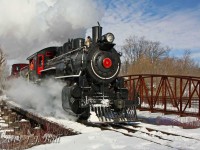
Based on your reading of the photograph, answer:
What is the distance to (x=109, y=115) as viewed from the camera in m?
11.1

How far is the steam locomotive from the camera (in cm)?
1104

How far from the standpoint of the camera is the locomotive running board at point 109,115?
35.0ft

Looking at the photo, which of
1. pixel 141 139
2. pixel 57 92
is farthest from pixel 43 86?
pixel 141 139

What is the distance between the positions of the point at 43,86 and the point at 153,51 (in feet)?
207

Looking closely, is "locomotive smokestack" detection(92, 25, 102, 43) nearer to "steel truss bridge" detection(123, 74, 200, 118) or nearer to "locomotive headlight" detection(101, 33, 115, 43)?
"locomotive headlight" detection(101, 33, 115, 43)

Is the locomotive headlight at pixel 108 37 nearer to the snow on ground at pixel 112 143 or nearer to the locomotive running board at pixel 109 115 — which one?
the locomotive running board at pixel 109 115

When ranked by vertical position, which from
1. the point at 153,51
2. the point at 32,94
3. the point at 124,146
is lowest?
the point at 124,146

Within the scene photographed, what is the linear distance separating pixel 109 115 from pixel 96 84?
1320 millimetres

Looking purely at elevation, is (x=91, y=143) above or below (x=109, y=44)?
below

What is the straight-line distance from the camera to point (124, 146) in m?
7.25

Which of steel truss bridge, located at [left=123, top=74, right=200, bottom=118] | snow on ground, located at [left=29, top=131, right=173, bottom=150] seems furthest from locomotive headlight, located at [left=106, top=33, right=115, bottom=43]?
snow on ground, located at [left=29, top=131, right=173, bottom=150]

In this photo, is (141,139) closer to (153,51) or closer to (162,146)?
(162,146)

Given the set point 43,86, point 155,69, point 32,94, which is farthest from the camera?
point 155,69

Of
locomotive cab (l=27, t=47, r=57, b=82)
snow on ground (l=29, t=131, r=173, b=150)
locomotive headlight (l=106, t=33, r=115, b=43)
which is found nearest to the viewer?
snow on ground (l=29, t=131, r=173, b=150)
